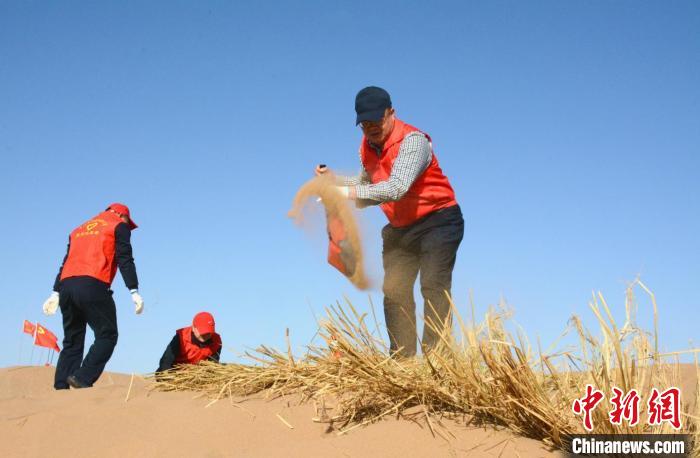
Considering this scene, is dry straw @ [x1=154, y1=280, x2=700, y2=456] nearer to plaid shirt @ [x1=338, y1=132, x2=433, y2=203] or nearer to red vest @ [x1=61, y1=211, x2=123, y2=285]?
plaid shirt @ [x1=338, y1=132, x2=433, y2=203]

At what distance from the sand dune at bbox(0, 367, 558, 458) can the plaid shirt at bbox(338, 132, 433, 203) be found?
4.54 ft

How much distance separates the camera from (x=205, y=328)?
18.2ft

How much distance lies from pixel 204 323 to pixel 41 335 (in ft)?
26.0

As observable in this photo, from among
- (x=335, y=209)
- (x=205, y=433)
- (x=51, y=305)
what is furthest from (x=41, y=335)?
(x=205, y=433)

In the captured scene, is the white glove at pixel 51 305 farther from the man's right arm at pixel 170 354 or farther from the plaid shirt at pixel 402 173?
the plaid shirt at pixel 402 173

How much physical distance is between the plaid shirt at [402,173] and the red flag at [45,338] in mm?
10035

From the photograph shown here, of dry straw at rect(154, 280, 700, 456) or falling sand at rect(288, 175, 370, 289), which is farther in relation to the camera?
falling sand at rect(288, 175, 370, 289)

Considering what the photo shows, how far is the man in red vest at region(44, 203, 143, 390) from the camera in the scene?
17.4 ft

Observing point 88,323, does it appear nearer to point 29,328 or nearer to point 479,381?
point 479,381

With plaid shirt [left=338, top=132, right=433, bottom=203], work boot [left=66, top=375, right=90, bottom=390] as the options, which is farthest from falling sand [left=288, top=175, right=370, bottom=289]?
work boot [left=66, top=375, right=90, bottom=390]

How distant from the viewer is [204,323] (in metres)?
5.56

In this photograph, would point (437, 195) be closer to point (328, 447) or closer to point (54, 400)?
point (328, 447)

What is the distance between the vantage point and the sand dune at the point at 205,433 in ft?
7.75

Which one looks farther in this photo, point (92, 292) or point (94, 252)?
point (94, 252)
